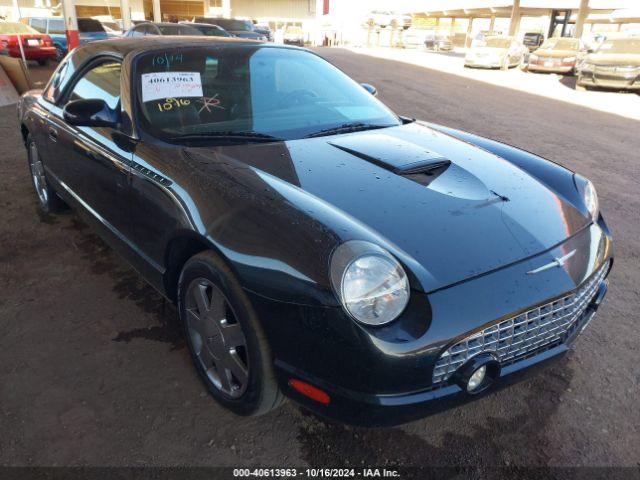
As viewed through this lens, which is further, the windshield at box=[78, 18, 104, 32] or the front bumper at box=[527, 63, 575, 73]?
the front bumper at box=[527, 63, 575, 73]

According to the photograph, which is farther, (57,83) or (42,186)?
(42,186)

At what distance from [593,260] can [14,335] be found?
2.80m

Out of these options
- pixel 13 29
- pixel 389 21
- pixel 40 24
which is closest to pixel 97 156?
pixel 13 29

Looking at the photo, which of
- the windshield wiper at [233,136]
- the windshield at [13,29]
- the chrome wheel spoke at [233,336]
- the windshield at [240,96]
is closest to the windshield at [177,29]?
the windshield at [13,29]

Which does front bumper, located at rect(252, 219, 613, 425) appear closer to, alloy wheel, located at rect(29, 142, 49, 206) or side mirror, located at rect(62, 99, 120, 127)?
side mirror, located at rect(62, 99, 120, 127)

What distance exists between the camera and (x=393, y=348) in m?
1.52

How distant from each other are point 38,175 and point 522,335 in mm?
3948

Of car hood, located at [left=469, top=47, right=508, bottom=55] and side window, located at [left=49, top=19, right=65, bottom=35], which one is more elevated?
side window, located at [left=49, top=19, right=65, bottom=35]

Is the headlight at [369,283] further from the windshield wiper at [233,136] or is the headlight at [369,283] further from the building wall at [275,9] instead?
the building wall at [275,9]

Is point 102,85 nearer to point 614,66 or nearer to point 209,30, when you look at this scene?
point 209,30

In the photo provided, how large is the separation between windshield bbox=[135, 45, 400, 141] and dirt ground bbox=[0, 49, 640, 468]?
3.59 ft

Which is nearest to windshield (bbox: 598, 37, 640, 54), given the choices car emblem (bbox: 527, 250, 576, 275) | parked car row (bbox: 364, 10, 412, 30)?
car emblem (bbox: 527, 250, 576, 275)

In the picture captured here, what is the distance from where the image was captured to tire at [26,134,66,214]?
3.94 metres

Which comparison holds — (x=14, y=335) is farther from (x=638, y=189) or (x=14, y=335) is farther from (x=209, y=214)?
(x=638, y=189)
